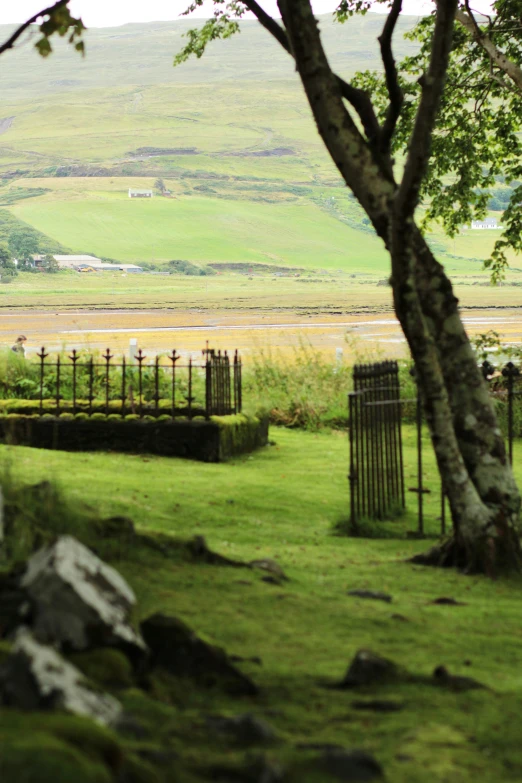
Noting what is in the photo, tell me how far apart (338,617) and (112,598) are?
6.54 feet

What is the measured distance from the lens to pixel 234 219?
189375mm

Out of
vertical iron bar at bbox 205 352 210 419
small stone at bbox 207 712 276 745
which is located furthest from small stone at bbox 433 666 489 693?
vertical iron bar at bbox 205 352 210 419

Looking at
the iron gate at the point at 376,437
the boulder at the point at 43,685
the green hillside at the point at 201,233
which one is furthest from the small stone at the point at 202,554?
the green hillside at the point at 201,233

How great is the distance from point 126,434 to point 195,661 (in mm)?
9623

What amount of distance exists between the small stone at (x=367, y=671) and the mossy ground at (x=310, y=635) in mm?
71

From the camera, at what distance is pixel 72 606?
425 cm

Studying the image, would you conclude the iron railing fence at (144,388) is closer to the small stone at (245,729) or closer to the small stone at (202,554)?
the small stone at (202,554)

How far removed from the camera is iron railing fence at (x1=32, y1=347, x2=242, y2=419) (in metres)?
14.5

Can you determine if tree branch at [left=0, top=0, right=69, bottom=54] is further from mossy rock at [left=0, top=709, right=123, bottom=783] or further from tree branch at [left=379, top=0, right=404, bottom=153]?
mossy rock at [left=0, top=709, right=123, bottom=783]

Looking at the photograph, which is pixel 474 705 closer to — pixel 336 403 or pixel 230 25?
pixel 230 25

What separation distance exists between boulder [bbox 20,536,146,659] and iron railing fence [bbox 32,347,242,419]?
27.1ft

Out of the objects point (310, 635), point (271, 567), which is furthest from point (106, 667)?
point (271, 567)

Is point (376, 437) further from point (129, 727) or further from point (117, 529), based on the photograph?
point (129, 727)

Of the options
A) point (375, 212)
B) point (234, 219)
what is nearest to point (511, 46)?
point (375, 212)
